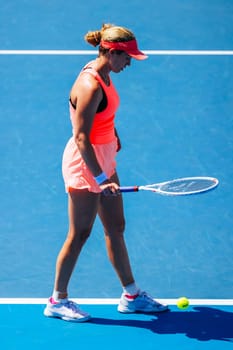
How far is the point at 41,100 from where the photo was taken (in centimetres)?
1071

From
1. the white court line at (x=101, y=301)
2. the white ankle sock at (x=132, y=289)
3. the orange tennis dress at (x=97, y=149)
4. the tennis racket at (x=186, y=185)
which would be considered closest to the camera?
the orange tennis dress at (x=97, y=149)

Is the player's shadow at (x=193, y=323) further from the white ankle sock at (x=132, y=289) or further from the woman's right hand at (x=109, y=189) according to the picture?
the woman's right hand at (x=109, y=189)

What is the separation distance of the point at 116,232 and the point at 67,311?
70 centimetres

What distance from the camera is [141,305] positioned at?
7.25 meters

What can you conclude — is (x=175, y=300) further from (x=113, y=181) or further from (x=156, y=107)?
(x=156, y=107)

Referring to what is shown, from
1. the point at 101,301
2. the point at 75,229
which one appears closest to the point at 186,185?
the point at 75,229

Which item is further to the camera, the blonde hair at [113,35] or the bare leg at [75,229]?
the bare leg at [75,229]

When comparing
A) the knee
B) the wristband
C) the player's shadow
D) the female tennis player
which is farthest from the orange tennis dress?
the player's shadow

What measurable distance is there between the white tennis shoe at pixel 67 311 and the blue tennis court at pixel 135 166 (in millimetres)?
61

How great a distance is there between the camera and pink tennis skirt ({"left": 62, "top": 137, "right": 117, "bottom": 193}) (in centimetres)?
678

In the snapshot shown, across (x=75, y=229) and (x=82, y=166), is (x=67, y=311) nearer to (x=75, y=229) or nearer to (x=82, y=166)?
(x=75, y=229)

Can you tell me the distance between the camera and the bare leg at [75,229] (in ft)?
22.4

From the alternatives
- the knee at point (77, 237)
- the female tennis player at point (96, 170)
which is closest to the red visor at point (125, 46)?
the female tennis player at point (96, 170)

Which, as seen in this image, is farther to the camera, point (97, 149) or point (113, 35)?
point (97, 149)
